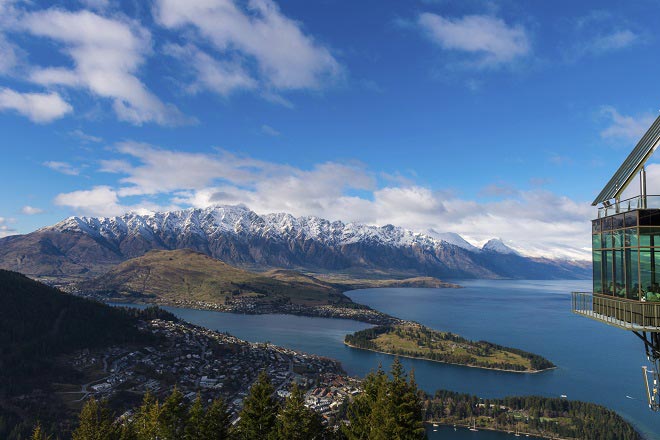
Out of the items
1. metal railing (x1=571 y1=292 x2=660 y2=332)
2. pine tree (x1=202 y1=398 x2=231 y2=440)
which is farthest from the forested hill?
metal railing (x1=571 y1=292 x2=660 y2=332)

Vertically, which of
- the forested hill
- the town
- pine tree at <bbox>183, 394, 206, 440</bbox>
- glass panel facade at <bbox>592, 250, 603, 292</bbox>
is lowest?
the town

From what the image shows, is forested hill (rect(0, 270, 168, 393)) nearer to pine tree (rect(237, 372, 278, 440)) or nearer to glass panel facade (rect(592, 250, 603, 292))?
pine tree (rect(237, 372, 278, 440))

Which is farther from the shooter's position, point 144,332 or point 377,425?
point 144,332

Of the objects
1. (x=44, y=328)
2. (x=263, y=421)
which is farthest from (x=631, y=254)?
(x=44, y=328)

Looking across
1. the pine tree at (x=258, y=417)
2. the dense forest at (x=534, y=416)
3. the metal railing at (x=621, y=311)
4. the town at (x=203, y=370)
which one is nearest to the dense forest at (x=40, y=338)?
the town at (x=203, y=370)

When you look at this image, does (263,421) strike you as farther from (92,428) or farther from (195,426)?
(92,428)

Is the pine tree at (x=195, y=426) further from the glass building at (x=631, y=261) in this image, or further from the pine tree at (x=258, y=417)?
the glass building at (x=631, y=261)

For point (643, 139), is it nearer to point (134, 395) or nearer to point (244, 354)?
point (134, 395)

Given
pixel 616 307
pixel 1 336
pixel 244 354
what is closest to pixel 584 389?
pixel 244 354
